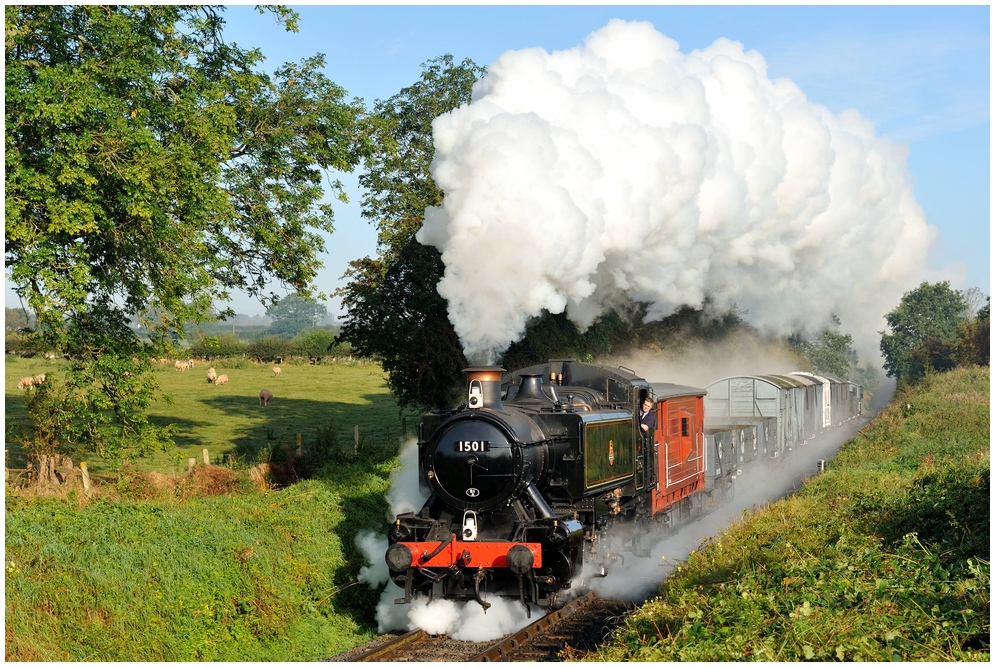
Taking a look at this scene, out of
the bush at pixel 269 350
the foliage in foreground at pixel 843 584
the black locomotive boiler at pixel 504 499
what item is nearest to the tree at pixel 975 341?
the foliage in foreground at pixel 843 584

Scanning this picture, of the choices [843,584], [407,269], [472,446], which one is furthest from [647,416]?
[407,269]

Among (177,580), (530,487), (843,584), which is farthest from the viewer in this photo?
(177,580)

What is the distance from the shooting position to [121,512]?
42.7ft

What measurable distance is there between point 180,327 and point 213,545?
4725 mm

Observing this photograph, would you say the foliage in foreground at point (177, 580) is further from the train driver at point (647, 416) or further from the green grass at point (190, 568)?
the train driver at point (647, 416)

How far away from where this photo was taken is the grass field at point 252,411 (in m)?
22.5

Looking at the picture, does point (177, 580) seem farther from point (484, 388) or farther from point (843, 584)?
point (843, 584)

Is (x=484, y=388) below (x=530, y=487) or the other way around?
the other way around

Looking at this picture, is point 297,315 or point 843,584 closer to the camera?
point 843,584

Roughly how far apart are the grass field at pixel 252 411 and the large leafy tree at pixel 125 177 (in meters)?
1.81

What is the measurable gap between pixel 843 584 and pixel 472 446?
4402 millimetres

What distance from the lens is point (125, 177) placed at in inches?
541

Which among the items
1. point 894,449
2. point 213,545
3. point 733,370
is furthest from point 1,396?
point 733,370

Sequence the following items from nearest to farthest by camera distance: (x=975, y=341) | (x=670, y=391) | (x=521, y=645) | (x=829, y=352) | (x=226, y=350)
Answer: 1. (x=521, y=645)
2. (x=670, y=391)
3. (x=975, y=341)
4. (x=226, y=350)
5. (x=829, y=352)
